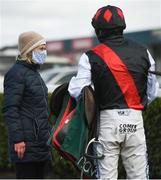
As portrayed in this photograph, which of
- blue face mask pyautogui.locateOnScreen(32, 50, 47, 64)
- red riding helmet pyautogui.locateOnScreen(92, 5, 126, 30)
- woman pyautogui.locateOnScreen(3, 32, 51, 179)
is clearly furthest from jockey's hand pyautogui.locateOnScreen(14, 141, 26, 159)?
red riding helmet pyautogui.locateOnScreen(92, 5, 126, 30)

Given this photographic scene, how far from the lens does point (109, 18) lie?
4410mm

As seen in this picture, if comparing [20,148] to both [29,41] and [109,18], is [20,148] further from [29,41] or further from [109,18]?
[109,18]

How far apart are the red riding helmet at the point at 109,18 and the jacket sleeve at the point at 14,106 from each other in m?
0.89

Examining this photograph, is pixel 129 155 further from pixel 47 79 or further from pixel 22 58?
pixel 47 79

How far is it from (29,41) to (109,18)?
0.94 meters

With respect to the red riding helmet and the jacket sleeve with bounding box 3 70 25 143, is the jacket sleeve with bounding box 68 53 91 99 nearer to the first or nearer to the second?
the red riding helmet

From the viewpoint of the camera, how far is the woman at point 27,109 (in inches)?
194

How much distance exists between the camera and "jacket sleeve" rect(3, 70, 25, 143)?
4.91 meters

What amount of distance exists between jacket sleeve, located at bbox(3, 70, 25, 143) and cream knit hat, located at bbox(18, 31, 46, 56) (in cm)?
26

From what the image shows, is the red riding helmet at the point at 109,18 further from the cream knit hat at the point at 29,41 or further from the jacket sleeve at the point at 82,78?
the cream knit hat at the point at 29,41

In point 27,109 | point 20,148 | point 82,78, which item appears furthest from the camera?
point 27,109

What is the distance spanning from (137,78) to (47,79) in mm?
9591

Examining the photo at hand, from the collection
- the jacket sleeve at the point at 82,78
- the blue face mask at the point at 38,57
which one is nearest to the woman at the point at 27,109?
the blue face mask at the point at 38,57

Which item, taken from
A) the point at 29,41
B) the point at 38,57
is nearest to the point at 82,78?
the point at 38,57
